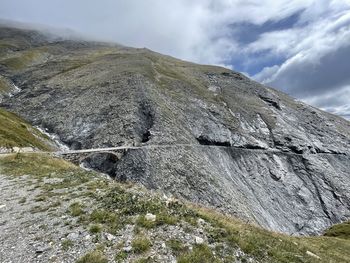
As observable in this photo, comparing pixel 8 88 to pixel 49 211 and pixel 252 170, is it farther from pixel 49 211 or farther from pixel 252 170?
pixel 49 211

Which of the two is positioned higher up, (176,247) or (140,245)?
(176,247)

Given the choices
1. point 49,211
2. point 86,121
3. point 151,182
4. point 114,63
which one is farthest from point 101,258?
point 114,63

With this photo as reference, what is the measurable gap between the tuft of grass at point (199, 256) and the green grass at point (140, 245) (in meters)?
1.64

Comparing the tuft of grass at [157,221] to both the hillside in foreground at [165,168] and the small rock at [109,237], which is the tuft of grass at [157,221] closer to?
the hillside in foreground at [165,168]

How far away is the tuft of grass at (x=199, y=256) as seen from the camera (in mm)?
15777

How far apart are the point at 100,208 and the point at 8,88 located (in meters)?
132

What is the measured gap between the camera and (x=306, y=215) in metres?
90.9

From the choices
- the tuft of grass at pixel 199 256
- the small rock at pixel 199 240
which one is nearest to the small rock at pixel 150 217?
the small rock at pixel 199 240

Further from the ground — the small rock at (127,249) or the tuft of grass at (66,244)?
the small rock at (127,249)

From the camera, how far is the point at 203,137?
98.2 meters

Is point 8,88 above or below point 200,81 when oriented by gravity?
below

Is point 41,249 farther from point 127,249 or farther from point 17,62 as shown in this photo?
point 17,62

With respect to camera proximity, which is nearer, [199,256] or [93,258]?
[93,258]

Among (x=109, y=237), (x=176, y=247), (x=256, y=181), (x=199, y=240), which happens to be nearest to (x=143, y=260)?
(x=176, y=247)
